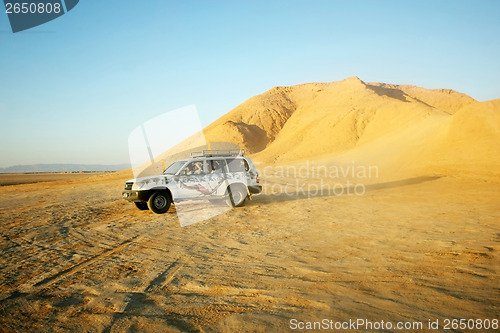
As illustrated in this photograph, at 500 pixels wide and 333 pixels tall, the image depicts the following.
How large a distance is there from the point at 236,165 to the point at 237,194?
42.9 inches

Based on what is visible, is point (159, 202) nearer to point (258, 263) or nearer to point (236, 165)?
point (236, 165)

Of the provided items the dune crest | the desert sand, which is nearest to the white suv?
the desert sand

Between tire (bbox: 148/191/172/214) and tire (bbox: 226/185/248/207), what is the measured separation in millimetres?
2203

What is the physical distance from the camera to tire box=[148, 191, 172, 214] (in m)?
10.6

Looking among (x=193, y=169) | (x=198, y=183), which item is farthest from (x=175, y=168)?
(x=198, y=183)

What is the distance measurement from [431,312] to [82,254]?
6.27 metres

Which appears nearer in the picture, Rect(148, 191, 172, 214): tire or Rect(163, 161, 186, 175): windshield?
Rect(148, 191, 172, 214): tire

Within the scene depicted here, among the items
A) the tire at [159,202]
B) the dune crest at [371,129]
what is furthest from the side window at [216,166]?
the dune crest at [371,129]

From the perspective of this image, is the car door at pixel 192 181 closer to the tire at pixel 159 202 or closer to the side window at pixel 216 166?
the side window at pixel 216 166

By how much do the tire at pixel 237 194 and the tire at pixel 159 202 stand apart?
7.23 ft

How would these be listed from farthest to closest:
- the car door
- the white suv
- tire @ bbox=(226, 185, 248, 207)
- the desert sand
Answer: tire @ bbox=(226, 185, 248, 207)
the car door
the white suv
the desert sand

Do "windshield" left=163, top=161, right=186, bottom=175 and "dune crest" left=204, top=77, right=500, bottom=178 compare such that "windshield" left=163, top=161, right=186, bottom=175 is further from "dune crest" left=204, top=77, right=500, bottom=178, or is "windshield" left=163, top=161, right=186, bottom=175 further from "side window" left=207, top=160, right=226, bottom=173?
"dune crest" left=204, top=77, right=500, bottom=178

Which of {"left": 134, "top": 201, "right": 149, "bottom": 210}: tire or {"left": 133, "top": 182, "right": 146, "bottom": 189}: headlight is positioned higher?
{"left": 133, "top": 182, "right": 146, "bottom": 189}: headlight

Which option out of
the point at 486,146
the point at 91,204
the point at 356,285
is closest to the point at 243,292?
the point at 356,285
